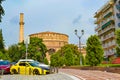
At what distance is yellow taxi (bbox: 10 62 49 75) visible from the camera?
35.2 meters

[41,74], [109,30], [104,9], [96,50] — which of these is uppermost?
[104,9]

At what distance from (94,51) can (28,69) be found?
75.6 feet

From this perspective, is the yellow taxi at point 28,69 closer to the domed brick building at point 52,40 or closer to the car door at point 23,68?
the car door at point 23,68

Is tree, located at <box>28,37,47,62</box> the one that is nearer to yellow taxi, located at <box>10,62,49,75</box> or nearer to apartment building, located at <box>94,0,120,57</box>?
apartment building, located at <box>94,0,120,57</box>

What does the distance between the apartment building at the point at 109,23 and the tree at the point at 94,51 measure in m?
33.0

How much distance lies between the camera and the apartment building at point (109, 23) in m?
92.6

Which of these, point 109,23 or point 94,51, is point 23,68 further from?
point 109,23

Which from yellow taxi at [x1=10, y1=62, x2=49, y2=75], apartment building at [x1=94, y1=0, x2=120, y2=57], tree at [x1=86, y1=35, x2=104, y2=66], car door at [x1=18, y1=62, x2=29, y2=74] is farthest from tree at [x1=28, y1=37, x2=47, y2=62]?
car door at [x1=18, y1=62, x2=29, y2=74]

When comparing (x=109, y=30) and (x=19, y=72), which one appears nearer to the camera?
(x=19, y=72)

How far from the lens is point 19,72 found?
36625 mm

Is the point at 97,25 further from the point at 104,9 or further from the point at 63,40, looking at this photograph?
the point at 63,40

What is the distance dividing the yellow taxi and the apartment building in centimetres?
5553

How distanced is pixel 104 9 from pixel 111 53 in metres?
16.9

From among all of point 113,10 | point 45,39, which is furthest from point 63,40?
point 113,10
